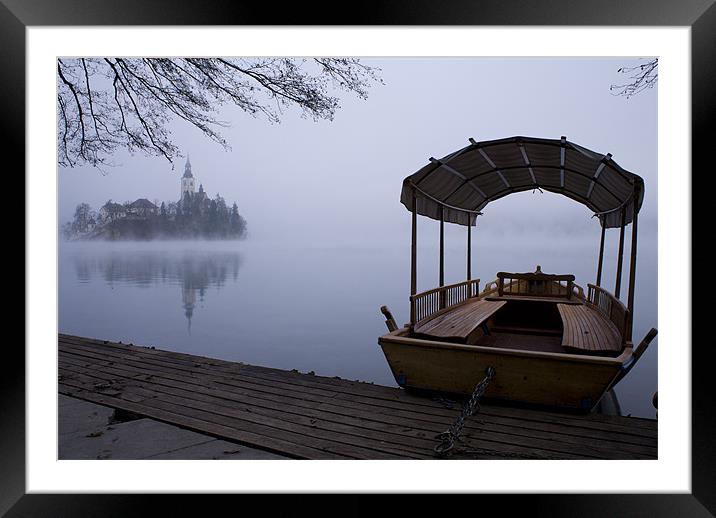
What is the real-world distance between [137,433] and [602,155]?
4561 millimetres

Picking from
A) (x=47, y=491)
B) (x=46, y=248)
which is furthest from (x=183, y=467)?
(x=46, y=248)

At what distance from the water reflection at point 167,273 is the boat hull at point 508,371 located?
1898 centimetres

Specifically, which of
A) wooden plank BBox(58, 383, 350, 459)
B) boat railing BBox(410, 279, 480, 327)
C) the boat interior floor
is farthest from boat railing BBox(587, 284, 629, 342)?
wooden plank BBox(58, 383, 350, 459)

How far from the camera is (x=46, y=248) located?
2.45 meters

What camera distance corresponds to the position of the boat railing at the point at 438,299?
4883 millimetres

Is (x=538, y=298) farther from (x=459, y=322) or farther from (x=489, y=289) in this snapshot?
(x=459, y=322)

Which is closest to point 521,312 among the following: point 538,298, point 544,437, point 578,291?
point 538,298

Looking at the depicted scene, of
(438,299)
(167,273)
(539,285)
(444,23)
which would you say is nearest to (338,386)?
(438,299)

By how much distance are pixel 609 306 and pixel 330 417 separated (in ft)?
13.1

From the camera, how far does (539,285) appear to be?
760 centimetres

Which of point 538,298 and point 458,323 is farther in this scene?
point 538,298

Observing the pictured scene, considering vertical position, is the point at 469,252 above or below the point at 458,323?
above

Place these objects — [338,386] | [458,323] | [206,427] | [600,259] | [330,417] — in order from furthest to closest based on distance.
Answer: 1. [600,259]
2. [458,323]
3. [338,386]
4. [330,417]
5. [206,427]

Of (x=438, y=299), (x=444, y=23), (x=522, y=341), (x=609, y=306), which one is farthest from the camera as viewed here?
(x=522, y=341)
